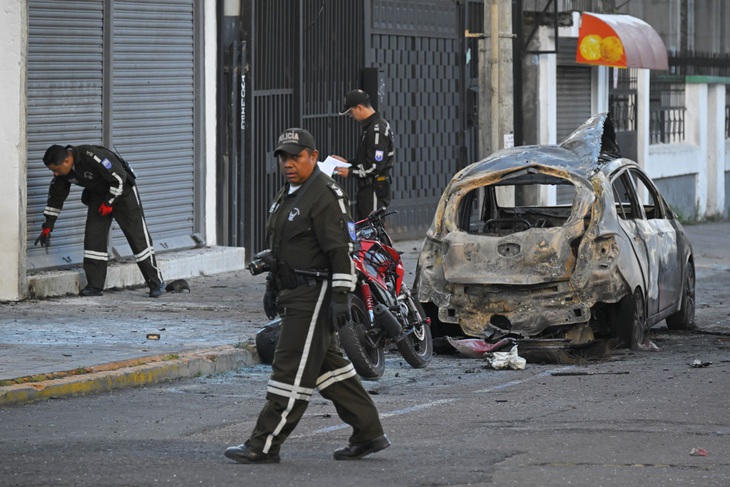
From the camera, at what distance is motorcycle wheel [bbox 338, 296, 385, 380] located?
11180mm

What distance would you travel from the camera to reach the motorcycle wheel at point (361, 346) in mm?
11180

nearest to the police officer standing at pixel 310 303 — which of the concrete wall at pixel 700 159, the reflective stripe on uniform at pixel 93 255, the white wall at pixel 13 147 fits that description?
the white wall at pixel 13 147

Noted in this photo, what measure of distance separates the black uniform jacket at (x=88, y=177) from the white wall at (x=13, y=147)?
1.37ft

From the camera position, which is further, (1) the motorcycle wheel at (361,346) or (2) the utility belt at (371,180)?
(2) the utility belt at (371,180)

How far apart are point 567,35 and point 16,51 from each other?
13756 millimetres

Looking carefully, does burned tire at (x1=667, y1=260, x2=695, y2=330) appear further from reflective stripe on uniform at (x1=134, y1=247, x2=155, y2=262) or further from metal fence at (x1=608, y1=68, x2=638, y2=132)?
metal fence at (x1=608, y1=68, x2=638, y2=132)

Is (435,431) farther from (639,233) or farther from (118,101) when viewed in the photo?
(118,101)

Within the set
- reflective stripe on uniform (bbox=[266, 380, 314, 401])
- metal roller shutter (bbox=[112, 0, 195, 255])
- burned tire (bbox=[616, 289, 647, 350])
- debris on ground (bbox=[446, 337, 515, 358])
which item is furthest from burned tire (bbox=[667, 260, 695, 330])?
reflective stripe on uniform (bbox=[266, 380, 314, 401])

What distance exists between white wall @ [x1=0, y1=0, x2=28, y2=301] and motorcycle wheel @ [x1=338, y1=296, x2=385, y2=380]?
4547mm

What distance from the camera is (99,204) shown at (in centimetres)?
1550

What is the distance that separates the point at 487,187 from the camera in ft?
46.2

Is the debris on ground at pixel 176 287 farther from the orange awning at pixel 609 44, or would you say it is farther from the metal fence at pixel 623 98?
the metal fence at pixel 623 98

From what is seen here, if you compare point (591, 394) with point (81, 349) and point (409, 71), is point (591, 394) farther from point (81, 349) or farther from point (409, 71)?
point (409, 71)

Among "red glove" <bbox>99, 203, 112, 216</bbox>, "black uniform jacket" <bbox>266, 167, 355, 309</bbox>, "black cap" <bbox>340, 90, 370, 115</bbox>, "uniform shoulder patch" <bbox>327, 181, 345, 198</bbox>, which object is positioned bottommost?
"red glove" <bbox>99, 203, 112, 216</bbox>
